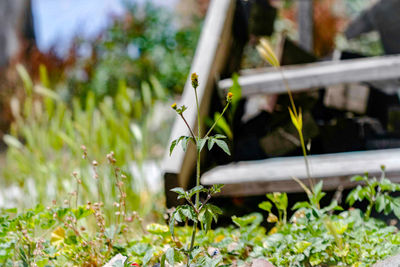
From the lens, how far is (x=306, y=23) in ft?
11.4

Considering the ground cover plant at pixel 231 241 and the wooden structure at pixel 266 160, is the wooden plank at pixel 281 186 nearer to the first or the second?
the wooden structure at pixel 266 160

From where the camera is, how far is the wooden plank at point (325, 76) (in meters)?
1.87

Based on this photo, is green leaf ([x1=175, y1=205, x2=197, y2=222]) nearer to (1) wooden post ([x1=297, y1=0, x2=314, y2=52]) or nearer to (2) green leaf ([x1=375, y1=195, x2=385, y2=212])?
(2) green leaf ([x1=375, y1=195, x2=385, y2=212])

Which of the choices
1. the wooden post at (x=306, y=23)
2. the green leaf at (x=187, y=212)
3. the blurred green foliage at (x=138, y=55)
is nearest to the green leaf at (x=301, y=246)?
the green leaf at (x=187, y=212)

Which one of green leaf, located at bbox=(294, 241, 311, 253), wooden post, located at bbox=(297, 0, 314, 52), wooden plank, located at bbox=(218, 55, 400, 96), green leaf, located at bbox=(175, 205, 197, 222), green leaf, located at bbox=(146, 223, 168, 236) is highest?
wooden post, located at bbox=(297, 0, 314, 52)

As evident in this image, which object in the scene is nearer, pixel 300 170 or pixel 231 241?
pixel 231 241

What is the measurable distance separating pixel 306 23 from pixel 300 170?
85.7 inches

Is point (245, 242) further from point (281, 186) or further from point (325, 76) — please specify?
point (325, 76)

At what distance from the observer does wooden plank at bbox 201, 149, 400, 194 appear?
61.7 inches

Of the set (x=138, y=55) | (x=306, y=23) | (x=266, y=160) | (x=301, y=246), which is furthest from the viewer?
(x=138, y=55)

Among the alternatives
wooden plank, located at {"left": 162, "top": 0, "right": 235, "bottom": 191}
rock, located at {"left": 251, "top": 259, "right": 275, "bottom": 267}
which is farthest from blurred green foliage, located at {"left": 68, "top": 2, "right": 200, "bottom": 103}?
A: rock, located at {"left": 251, "top": 259, "right": 275, "bottom": 267}

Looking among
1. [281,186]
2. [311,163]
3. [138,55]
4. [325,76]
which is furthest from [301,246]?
[138,55]

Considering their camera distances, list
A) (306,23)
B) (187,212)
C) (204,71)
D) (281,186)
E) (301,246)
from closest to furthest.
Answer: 1. (187,212)
2. (301,246)
3. (281,186)
4. (204,71)
5. (306,23)

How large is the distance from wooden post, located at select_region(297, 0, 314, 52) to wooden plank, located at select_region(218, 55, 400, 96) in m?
1.61
